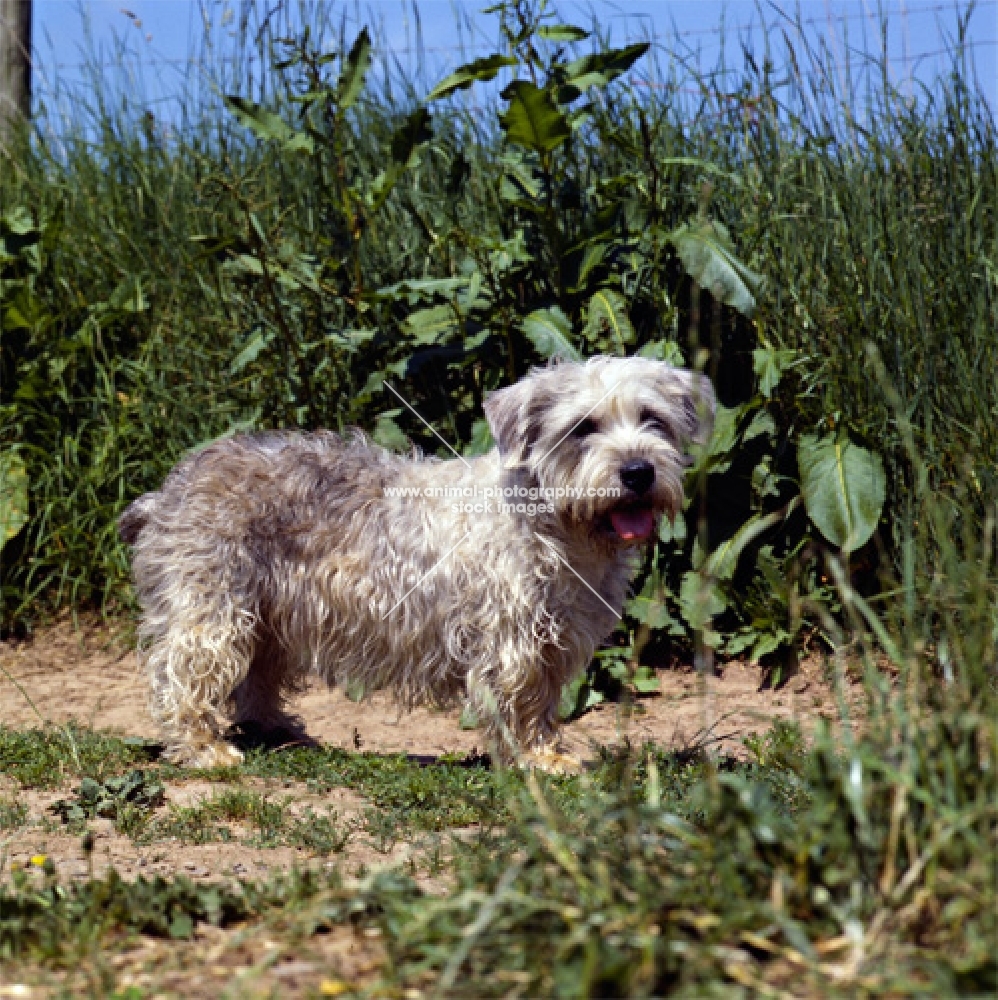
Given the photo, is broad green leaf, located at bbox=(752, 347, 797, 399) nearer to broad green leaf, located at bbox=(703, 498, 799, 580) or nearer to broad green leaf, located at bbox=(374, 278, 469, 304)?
broad green leaf, located at bbox=(703, 498, 799, 580)

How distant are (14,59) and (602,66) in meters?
5.01

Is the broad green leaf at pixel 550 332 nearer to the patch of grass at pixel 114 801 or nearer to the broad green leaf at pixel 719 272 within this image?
the broad green leaf at pixel 719 272

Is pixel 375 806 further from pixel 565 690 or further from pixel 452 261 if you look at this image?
pixel 452 261

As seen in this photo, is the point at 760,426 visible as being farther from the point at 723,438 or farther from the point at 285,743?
the point at 285,743

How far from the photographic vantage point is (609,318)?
6250mm

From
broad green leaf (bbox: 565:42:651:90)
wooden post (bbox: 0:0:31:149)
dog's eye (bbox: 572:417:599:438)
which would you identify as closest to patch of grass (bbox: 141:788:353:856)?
dog's eye (bbox: 572:417:599:438)

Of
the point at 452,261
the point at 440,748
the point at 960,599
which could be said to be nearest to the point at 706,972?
the point at 960,599

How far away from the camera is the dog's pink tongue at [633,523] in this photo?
478 centimetres

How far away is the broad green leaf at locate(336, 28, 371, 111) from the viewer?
6.49m

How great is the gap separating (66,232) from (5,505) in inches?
73.0

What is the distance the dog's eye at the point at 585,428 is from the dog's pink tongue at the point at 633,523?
0.32m

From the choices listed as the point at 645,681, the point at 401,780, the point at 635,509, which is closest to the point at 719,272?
the point at 635,509

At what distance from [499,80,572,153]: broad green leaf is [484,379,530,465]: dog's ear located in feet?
5.45

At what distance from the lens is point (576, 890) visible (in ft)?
7.87
